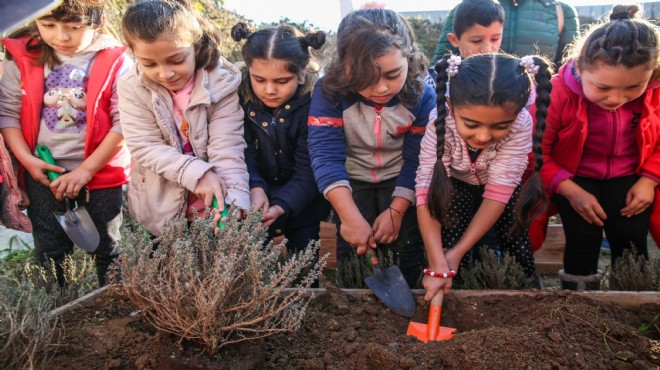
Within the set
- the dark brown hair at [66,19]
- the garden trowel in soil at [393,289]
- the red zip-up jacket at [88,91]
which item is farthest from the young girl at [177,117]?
the garden trowel in soil at [393,289]

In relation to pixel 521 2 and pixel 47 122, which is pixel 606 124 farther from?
pixel 47 122

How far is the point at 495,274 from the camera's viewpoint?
281 centimetres

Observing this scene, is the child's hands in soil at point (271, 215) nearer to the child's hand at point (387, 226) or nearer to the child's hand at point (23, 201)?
the child's hand at point (387, 226)

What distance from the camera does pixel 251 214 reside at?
215 cm

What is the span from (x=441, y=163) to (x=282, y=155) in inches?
34.5

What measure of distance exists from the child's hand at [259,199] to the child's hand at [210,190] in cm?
22

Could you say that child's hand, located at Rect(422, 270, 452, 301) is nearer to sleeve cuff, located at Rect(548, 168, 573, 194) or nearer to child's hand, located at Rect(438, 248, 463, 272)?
child's hand, located at Rect(438, 248, 463, 272)

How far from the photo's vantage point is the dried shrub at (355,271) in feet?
9.71

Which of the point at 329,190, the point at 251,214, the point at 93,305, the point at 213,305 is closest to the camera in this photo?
the point at 213,305

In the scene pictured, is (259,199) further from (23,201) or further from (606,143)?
(606,143)

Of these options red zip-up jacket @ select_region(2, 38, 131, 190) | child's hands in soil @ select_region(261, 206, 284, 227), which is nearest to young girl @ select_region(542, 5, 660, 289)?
child's hands in soil @ select_region(261, 206, 284, 227)

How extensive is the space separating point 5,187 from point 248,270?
64.1 inches

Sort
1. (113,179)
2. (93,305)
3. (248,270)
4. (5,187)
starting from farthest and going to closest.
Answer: (113,179) < (5,187) < (93,305) < (248,270)

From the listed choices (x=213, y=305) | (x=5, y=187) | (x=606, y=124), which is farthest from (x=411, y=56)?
(x=5, y=187)
